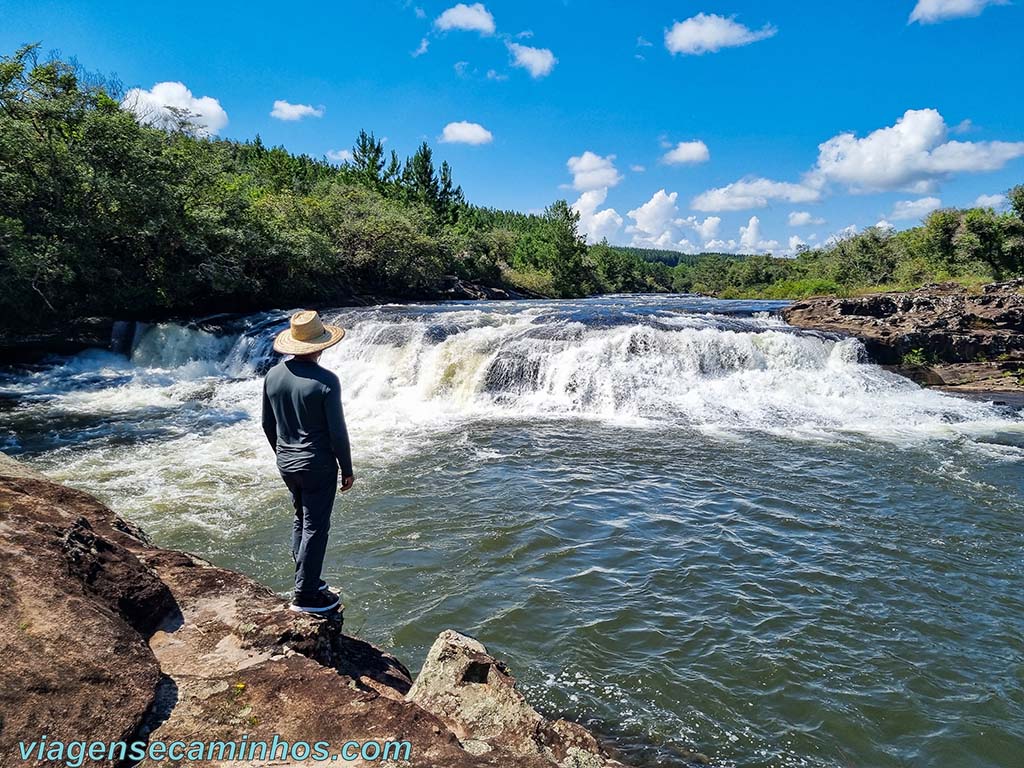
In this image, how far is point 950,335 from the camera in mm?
15555

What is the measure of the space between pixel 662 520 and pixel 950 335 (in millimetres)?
13349

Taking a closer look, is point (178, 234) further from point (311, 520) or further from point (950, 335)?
point (950, 335)

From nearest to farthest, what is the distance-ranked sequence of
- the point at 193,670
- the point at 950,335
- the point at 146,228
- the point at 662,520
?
the point at 193,670 < the point at 662,520 < the point at 950,335 < the point at 146,228

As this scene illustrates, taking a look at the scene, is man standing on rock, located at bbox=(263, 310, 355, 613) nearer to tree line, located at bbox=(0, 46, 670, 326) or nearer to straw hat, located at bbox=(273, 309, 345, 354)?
straw hat, located at bbox=(273, 309, 345, 354)

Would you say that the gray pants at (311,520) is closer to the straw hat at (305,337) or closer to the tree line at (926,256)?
the straw hat at (305,337)

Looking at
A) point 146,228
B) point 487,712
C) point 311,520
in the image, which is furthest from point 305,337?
point 146,228

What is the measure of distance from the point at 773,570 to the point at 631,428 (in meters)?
6.08

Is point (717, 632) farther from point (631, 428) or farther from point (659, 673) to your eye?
point (631, 428)

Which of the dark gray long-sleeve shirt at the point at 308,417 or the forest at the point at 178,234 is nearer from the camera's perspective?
the dark gray long-sleeve shirt at the point at 308,417

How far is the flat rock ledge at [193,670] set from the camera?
212cm

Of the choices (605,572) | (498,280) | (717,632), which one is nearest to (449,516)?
(605,572)

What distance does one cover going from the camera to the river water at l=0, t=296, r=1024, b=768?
409 centimetres

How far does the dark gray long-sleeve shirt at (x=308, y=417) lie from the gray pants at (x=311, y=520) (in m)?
0.07

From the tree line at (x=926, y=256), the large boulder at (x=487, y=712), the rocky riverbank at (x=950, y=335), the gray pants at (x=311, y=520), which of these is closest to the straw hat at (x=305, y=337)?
the gray pants at (x=311, y=520)
